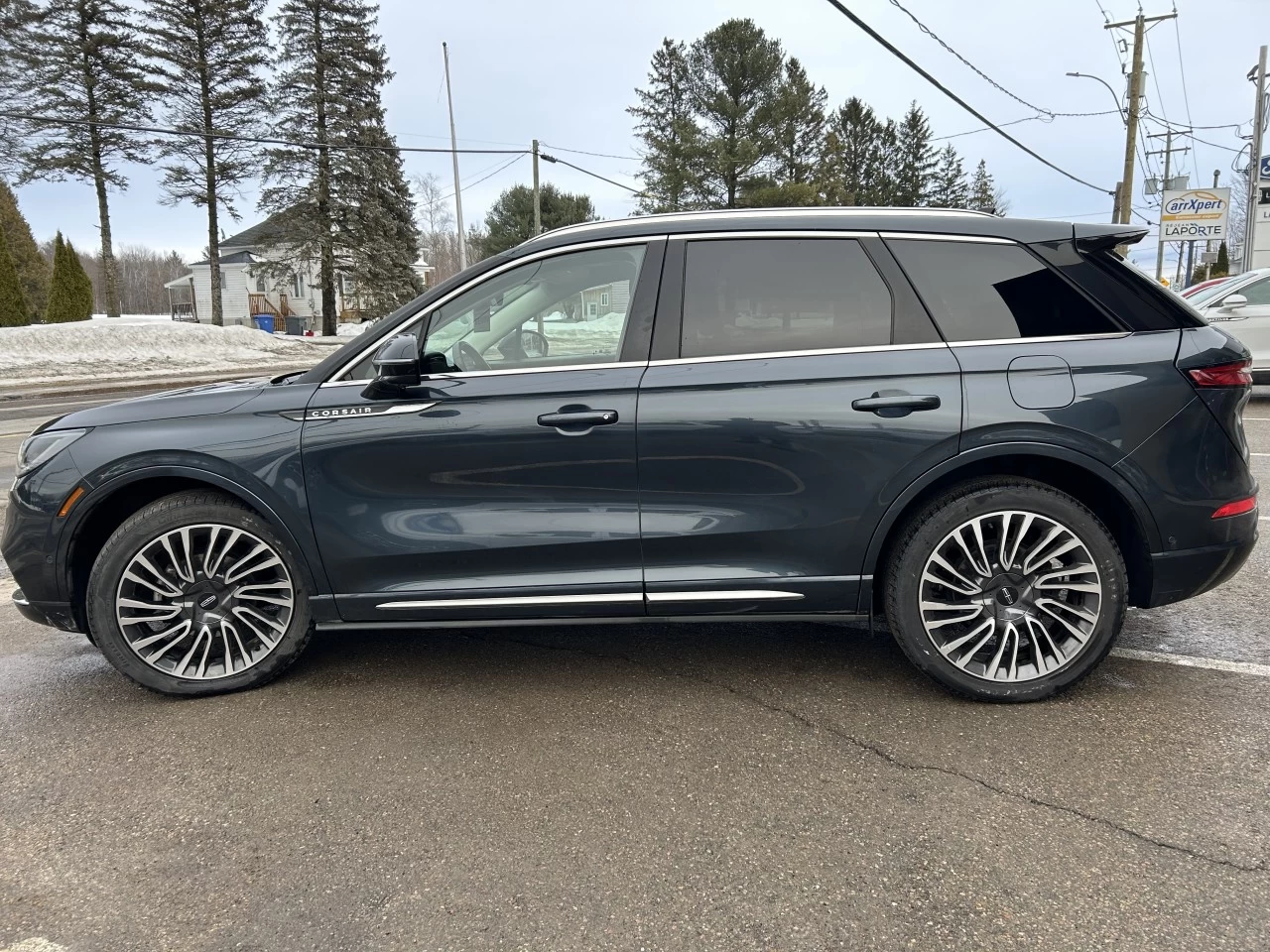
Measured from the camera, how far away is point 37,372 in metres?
21.2

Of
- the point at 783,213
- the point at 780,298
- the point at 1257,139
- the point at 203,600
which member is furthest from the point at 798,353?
the point at 1257,139

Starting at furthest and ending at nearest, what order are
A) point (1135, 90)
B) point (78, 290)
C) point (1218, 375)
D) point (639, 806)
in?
1. point (78, 290)
2. point (1135, 90)
3. point (1218, 375)
4. point (639, 806)

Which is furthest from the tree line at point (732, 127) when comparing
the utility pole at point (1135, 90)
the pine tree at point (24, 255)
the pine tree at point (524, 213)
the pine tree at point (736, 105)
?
the pine tree at point (24, 255)

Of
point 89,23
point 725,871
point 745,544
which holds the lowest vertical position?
point 725,871

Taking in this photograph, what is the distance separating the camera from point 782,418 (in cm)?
318

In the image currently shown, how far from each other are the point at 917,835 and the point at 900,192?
66.0 m

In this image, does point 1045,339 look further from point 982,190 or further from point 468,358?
point 982,190

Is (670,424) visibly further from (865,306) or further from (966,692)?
(966,692)

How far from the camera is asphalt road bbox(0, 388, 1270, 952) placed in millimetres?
2172

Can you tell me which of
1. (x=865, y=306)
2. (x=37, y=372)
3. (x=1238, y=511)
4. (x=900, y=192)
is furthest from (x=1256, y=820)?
(x=900, y=192)

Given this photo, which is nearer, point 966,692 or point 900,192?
point 966,692

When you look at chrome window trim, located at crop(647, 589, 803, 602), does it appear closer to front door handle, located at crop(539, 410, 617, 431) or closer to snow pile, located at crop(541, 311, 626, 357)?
front door handle, located at crop(539, 410, 617, 431)

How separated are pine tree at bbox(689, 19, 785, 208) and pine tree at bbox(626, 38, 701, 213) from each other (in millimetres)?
698

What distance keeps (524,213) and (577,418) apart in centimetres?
4837
